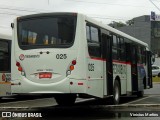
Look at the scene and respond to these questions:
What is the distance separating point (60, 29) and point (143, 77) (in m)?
10.1

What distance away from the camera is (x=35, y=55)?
13.4 m

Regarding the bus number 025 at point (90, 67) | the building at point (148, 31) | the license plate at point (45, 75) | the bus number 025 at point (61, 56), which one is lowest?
the license plate at point (45, 75)

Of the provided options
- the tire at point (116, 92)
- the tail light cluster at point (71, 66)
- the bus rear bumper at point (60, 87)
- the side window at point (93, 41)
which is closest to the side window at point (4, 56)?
the tire at point (116, 92)

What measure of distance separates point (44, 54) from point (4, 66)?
6164 millimetres

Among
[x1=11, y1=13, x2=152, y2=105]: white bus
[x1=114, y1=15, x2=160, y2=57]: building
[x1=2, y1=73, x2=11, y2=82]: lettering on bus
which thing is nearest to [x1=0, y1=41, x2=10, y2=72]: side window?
[x1=2, y1=73, x2=11, y2=82]: lettering on bus

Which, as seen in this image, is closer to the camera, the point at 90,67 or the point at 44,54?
the point at 44,54

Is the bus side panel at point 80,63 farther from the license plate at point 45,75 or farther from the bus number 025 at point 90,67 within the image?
the license plate at point 45,75

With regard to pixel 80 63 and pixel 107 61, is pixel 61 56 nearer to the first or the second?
pixel 80 63

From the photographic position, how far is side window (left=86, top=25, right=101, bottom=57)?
13.8 meters

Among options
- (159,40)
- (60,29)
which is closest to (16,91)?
(60,29)

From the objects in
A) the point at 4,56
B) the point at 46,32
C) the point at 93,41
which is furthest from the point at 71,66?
the point at 4,56

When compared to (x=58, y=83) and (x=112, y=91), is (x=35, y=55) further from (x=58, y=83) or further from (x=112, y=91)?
(x=112, y=91)

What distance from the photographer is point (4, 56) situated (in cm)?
1908

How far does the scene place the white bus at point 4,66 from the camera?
1880 cm
